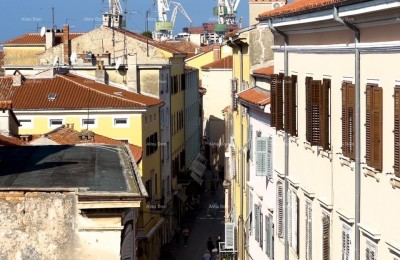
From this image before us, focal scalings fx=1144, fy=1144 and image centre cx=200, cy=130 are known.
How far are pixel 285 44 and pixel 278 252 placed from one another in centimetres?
520

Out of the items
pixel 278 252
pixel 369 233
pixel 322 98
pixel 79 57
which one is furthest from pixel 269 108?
pixel 79 57

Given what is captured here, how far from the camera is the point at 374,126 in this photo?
16359 millimetres

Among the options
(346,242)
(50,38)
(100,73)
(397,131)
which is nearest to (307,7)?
(346,242)

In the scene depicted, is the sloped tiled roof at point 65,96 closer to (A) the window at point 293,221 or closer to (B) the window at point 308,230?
(A) the window at point 293,221

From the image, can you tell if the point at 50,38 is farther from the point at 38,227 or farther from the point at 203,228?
the point at 38,227

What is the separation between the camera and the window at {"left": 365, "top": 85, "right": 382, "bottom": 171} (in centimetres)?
1614

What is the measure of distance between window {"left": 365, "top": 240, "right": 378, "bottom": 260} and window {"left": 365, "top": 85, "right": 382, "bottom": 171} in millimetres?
1165

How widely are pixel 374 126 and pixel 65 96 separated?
37.1m

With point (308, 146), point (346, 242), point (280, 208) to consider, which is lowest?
point (280, 208)

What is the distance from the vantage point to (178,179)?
236ft

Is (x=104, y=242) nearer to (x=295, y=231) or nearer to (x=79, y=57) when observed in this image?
(x=295, y=231)

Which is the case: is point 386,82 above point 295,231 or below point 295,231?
above

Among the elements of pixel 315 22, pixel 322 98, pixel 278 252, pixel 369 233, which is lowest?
pixel 278 252

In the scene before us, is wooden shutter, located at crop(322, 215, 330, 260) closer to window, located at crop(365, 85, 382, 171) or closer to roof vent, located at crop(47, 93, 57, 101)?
window, located at crop(365, 85, 382, 171)
